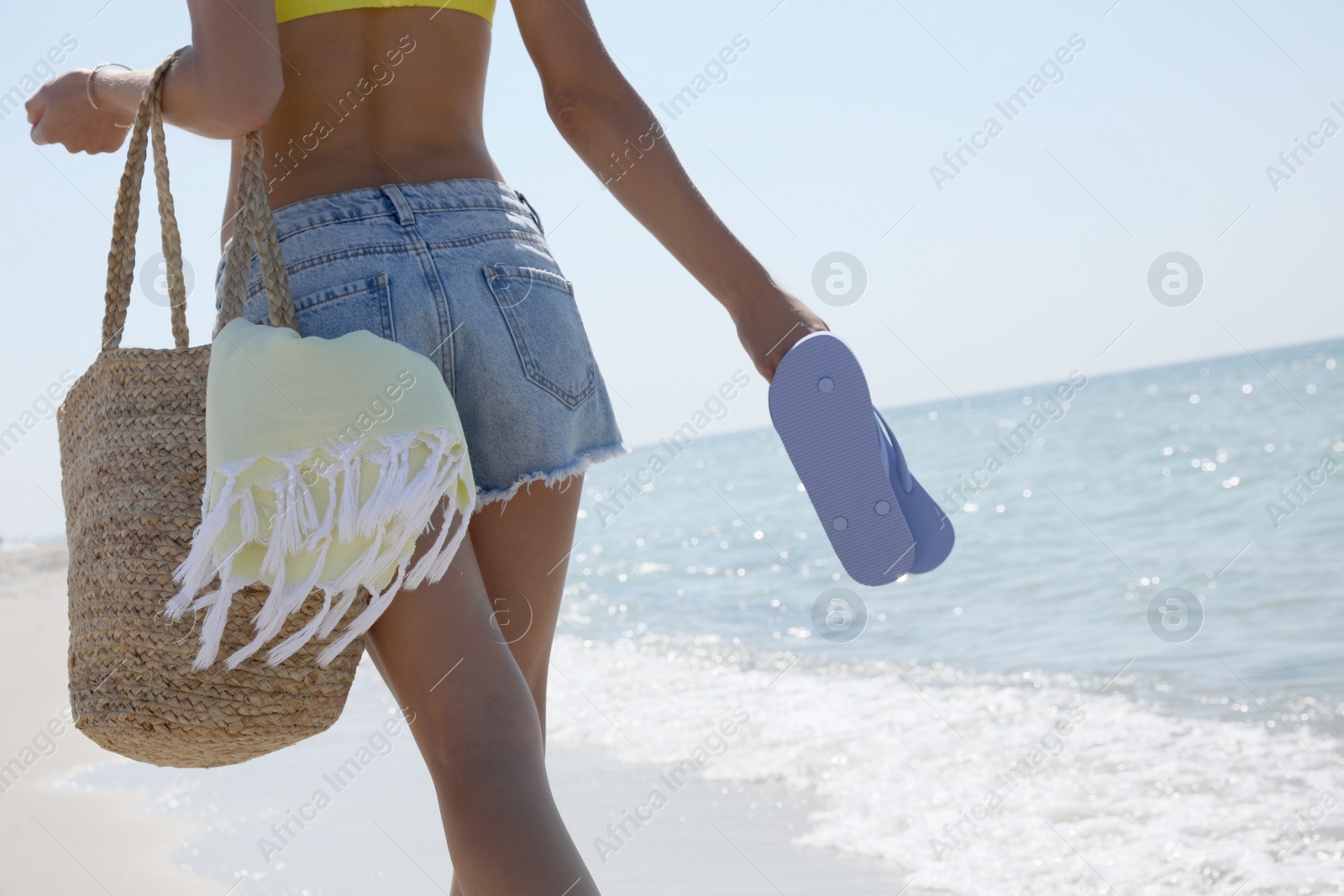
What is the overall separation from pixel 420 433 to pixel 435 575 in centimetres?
13

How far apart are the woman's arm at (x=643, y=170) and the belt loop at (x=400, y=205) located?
0.31 meters

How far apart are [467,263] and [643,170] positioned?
32 centimetres

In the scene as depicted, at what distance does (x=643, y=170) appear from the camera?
140 cm

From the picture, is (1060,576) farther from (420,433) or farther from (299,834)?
(420,433)

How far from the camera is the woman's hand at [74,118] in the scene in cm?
131

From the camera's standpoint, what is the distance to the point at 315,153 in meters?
1.26

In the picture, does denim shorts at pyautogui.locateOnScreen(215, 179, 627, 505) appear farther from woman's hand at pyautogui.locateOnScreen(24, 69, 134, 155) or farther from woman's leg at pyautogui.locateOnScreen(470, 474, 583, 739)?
woman's hand at pyautogui.locateOnScreen(24, 69, 134, 155)

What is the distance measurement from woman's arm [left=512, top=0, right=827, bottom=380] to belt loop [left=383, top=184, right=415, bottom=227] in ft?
1.02

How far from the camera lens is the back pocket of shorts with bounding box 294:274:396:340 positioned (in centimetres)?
114

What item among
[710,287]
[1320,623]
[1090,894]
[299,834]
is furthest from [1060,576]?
[710,287]

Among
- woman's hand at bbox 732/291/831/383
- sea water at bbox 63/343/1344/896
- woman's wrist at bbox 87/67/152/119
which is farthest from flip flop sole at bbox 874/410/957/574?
woman's wrist at bbox 87/67/152/119

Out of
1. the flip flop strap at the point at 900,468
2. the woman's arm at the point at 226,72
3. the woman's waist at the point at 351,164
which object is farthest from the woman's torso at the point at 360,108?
the flip flop strap at the point at 900,468

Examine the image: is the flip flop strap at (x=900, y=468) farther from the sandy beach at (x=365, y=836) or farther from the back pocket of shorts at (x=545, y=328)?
the sandy beach at (x=365, y=836)

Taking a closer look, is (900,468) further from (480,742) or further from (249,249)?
(249,249)
